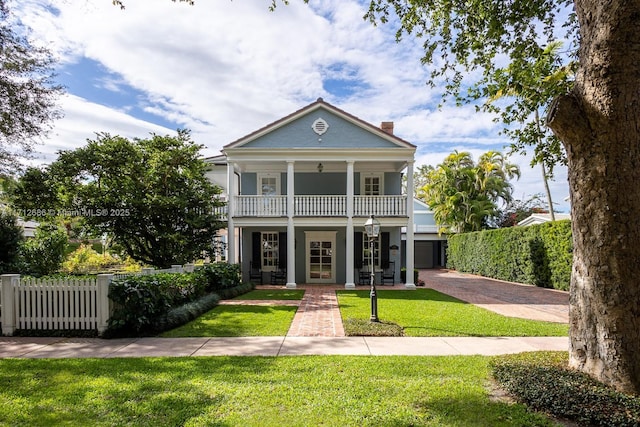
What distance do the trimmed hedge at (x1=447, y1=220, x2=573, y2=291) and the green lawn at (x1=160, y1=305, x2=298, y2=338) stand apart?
11.8 meters

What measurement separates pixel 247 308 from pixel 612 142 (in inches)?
355

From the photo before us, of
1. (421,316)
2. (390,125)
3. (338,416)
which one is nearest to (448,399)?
(338,416)

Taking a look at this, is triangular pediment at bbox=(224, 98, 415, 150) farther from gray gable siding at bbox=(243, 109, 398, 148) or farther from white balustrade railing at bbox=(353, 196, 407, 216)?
white balustrade railing at bbox=(353, 196, 407, 216)

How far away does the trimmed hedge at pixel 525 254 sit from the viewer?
47.3 feet

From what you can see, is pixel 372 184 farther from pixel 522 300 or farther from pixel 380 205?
pixel 522 300

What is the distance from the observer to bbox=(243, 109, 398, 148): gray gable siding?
1475 centimetres

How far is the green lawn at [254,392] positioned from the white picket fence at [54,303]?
67.4 inches

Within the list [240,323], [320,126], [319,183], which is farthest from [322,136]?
[240,323]

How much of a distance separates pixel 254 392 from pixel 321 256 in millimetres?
12308

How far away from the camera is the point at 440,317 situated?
349 inches

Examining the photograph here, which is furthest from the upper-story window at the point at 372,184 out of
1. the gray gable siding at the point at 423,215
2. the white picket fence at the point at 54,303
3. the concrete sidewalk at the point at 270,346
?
the gray gable siding at the point at 423,215

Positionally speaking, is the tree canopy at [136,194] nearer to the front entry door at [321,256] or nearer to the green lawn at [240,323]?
the green lawn at [240,323]

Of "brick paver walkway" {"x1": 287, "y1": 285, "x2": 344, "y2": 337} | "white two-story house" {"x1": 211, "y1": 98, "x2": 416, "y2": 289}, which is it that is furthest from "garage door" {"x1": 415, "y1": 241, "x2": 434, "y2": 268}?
"brick paver walkway" {"x1": 287, "y1": 285, "x2": 344, "y2": 337}

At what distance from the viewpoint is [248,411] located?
3672 millimetres
